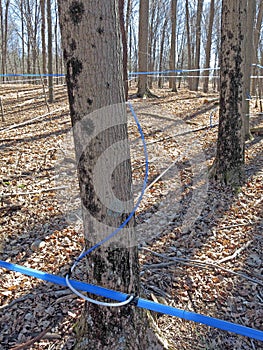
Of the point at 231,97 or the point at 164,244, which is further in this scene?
the point at 231,97

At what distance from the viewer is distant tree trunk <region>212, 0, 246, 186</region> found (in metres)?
4.52

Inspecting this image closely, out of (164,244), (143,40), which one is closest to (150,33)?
(143,40)

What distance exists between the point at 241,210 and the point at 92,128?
3.18m

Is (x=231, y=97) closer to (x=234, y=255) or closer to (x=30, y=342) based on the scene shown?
(x=234, y=255)

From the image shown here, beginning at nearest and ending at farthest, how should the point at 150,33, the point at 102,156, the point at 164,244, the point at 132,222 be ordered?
the point at 102,156, the point at 132,222, the point at 164,244, the point at 150,33

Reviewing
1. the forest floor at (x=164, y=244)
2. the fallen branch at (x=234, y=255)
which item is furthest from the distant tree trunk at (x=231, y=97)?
the fallen branch at (x=234, y=255)

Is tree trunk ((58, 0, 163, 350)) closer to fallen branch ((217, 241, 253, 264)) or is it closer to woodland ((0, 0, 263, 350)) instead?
woodland ((0, 0, 263, 350))

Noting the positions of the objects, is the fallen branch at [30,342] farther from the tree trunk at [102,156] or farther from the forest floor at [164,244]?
the tree trunk at [102,156]

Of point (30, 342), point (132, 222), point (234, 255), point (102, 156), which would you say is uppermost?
point (102, 156)

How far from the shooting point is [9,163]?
5.92m

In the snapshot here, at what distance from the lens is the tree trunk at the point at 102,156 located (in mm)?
1675

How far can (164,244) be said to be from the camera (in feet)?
11.9

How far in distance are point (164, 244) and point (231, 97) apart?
8.26 feet

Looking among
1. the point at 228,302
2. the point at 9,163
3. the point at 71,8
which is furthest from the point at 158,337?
the point at 9,163
